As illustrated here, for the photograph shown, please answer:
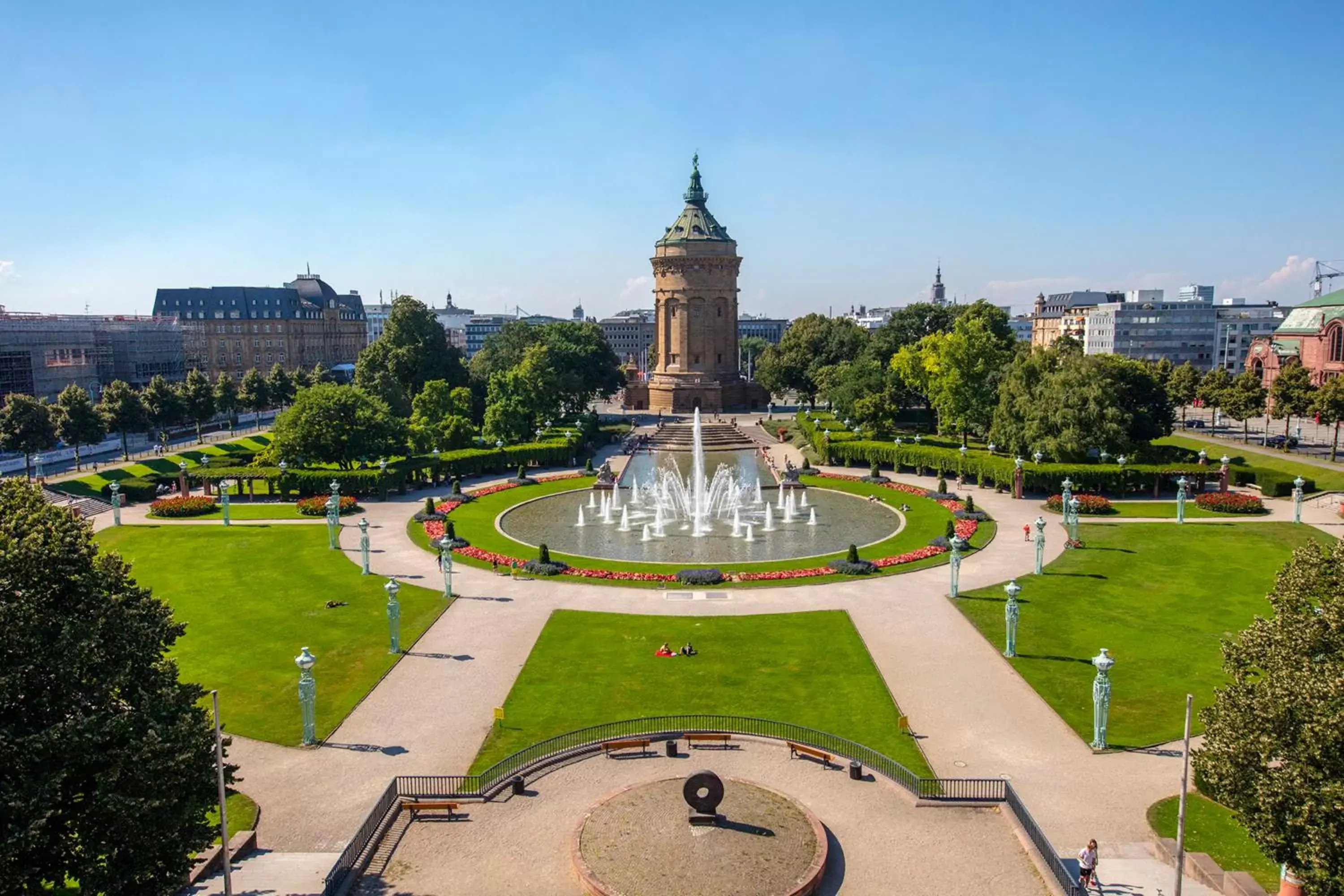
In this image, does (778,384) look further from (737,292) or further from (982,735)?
(982,735)

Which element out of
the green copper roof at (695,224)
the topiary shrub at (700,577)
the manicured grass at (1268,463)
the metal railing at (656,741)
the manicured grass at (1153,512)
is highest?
the green copper roof at (695,224)

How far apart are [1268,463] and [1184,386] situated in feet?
86.1

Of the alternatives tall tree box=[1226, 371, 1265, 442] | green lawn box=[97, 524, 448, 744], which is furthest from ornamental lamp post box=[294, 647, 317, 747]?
tall tree box=[1226, 371, 1265, 442]

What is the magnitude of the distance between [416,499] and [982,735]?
1837 inches

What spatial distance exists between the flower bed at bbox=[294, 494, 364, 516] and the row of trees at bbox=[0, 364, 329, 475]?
86.5 feet

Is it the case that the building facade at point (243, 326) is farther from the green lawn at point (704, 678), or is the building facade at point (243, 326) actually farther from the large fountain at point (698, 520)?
the green lawn at point (704, 678)

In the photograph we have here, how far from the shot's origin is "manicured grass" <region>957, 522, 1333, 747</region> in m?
30.2

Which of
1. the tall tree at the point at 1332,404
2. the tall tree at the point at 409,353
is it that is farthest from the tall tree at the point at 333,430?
the tall tree at the point at 1332,404

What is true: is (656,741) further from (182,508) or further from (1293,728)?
(182,508)

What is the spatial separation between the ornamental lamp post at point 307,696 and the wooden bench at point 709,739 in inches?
448

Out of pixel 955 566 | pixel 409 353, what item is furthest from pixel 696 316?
pixel 955 566

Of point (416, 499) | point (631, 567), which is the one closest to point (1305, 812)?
point (631, 567)

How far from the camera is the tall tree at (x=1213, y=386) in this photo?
95562 millimetres

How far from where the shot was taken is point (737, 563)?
46.4m
